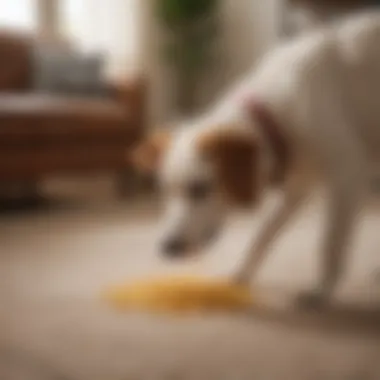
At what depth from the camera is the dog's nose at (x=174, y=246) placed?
212cm

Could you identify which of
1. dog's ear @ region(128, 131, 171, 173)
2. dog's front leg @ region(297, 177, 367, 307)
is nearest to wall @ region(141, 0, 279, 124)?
dog's ear @ region(128, 131, 171, 173)

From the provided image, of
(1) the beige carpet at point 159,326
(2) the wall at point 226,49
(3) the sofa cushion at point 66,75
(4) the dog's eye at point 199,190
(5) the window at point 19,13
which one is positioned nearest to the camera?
(1) the beige carpet at point 159,326

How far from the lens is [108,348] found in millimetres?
1675

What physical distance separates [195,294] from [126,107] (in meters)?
2.18

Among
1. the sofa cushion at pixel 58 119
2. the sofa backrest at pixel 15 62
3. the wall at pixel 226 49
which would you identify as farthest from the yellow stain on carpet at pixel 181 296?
the wall at pixel 226 49

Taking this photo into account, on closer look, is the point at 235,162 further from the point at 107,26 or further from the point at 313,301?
the point at 107,26

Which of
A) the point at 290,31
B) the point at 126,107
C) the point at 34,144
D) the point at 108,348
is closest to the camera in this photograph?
the point at 108,348

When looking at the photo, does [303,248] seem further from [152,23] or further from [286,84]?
[152,23]

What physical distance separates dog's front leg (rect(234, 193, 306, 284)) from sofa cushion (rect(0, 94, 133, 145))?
5.37ft

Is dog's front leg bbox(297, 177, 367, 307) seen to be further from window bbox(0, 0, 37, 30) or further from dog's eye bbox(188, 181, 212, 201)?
window bbox(0, 0, 37, 30)

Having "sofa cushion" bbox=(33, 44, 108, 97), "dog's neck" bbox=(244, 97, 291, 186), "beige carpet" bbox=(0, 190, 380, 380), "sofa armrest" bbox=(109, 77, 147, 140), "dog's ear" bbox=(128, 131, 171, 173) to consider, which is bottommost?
"beige carpet" bbox=(0, 190, 380, 380)

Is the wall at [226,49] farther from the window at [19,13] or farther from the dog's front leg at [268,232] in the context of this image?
the dog's front leg at [268,232]

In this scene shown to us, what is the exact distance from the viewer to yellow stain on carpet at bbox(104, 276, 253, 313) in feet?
6.70

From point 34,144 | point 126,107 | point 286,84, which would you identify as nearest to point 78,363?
point 286,84
